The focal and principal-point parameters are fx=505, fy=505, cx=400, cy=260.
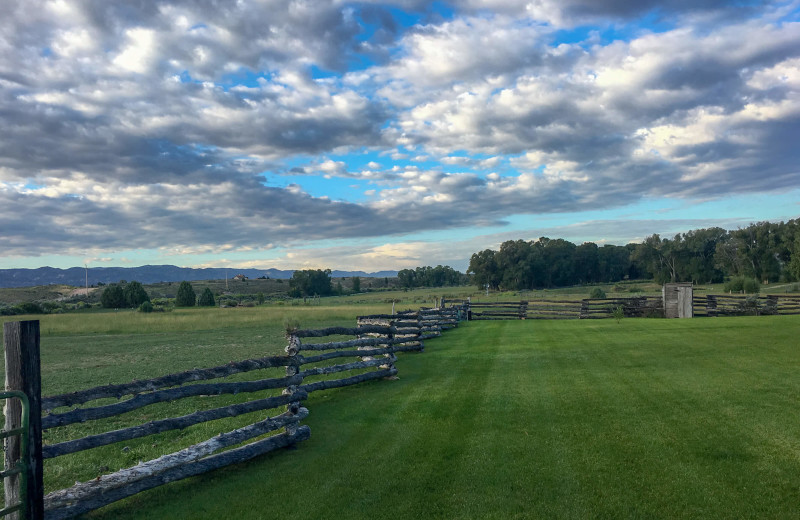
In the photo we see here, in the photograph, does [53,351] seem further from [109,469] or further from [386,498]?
[386,498]

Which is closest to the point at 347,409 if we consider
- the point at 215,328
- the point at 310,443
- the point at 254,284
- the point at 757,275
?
the point at 310,443

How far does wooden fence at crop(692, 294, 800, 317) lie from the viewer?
31.1 meters

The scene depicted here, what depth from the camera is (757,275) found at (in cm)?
7581

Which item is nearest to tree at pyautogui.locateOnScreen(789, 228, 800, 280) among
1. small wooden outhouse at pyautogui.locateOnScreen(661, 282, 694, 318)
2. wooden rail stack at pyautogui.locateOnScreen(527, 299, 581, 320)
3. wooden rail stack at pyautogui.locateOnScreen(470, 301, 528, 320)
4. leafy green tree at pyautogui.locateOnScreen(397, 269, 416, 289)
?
small wooden outhouse at pyautogui.locateOnScreen(661, 282, 694, 318)

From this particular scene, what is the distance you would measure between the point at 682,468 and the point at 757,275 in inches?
3399

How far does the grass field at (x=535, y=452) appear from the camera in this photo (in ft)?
16.5

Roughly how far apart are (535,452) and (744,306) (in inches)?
1269

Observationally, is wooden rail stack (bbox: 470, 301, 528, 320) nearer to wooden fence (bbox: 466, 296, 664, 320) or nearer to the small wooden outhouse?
wooden fence (bbox: 466, 296, 664, 320)

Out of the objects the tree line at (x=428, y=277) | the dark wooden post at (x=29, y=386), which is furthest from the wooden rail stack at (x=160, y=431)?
the tree line at (x=428, y=277)

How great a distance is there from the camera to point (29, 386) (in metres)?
4.26

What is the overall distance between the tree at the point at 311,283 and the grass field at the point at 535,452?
348ft

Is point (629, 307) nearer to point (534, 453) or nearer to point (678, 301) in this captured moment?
point (678, 301)

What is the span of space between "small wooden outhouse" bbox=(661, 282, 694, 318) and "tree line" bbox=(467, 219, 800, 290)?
32430mm

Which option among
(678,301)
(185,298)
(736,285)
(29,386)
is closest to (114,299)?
(185,298)
